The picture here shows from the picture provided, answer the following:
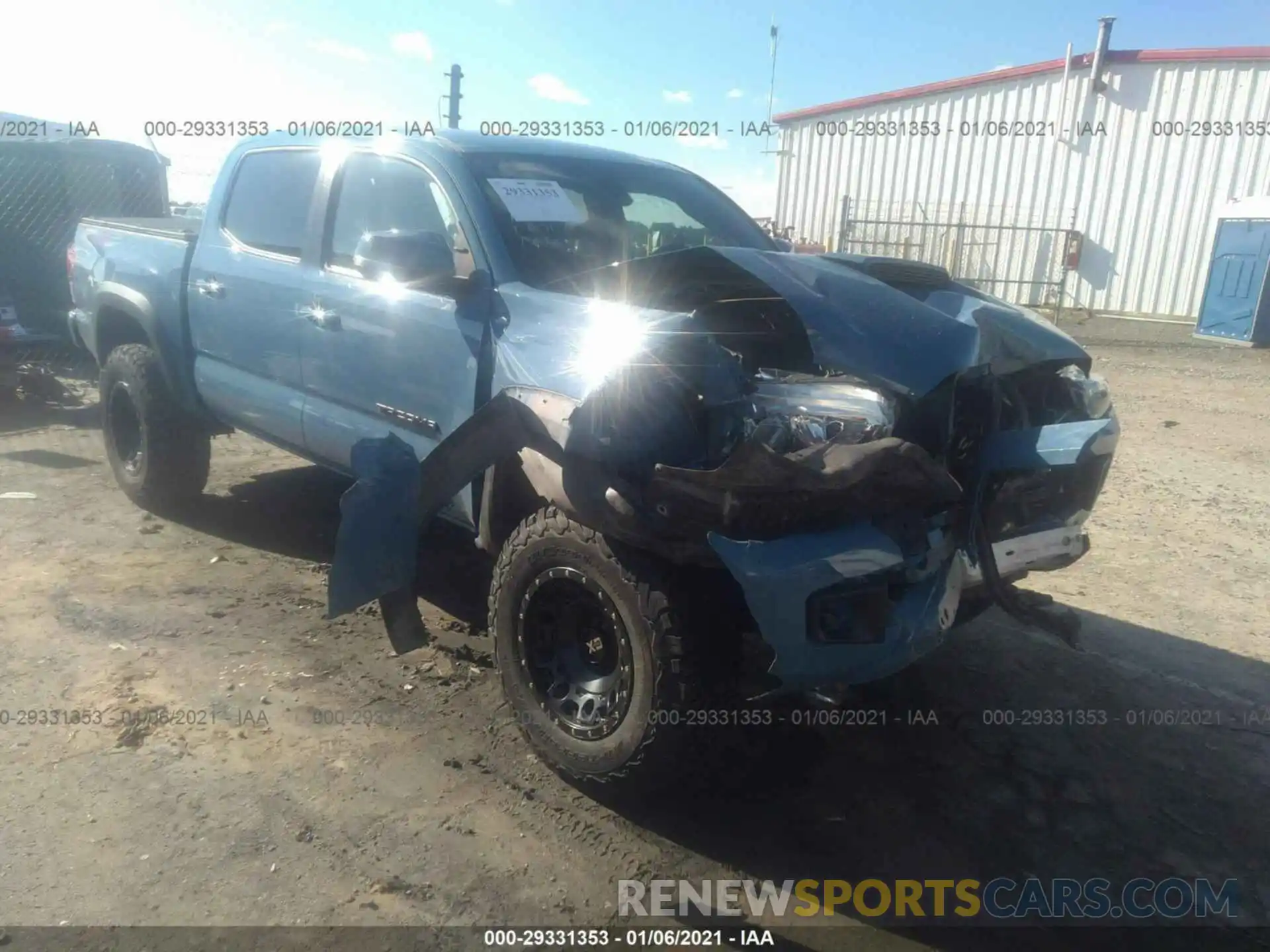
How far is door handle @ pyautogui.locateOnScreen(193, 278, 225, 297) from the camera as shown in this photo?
437 centimetres

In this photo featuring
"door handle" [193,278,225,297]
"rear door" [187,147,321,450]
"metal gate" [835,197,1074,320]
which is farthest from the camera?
"metal gate" [835,197,1074,320]

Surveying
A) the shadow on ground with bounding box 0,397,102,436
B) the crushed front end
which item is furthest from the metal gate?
the crushed front end

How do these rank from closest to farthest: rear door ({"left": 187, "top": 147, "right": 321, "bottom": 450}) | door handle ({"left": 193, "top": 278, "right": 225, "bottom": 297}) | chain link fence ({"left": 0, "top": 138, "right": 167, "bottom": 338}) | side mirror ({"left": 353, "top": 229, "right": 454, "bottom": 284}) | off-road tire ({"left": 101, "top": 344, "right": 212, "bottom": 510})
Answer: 1. side mirror ({"left": 353, "top": 229, "right": 454, "bottom": 284})
2. rear door ({"left": 187, "top": 147, "right": 321, "bottom": 450})
3. door handle ({"left": 193, "top": 278, "right": 225, "bottom": 297})
4. off-road tire ({"left": 101, "top": 344, "right": 212, "bottom": 510})
5. chain link fence ({"left": 0, "top": 138, "right": 167, "bottom": 338})

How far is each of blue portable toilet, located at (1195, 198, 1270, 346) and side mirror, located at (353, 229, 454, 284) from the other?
47.9ft

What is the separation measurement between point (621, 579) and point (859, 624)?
644 mm

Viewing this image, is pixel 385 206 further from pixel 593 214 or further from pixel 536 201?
pixel 593 214

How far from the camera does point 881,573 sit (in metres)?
2.36

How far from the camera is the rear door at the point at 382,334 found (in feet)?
10.5

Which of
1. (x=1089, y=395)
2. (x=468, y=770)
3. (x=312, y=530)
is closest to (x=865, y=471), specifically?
(x=1089, y=395)

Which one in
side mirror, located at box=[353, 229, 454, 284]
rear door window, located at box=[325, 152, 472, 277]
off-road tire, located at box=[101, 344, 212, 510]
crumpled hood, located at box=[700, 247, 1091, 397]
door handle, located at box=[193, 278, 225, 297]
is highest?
rear door window, located at box=[325, 152, 472, 277]

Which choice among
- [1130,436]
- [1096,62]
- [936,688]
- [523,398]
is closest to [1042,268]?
[1096,62]

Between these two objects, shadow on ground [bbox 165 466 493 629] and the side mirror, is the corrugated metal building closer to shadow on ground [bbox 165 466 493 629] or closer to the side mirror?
shadow on ground [bbox 165 466 493 629]

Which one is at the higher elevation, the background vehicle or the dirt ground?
the background vehicle

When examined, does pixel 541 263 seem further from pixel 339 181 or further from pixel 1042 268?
pixel 1042 268
